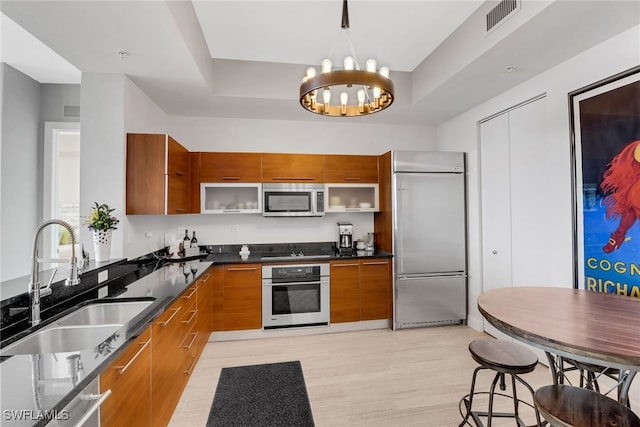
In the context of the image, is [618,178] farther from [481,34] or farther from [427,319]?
[427,319]

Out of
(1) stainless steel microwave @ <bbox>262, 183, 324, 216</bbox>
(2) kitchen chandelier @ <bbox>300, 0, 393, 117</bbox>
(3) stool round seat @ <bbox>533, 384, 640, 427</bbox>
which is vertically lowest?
(3) stool round seat @ <bbox>533, 384, 640, 427</bbox>

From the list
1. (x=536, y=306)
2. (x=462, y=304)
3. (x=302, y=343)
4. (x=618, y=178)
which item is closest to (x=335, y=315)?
(x=302, y=343)

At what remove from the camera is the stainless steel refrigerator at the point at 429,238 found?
12.0 ft

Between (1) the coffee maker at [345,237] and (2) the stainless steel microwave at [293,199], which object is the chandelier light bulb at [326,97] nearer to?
(2) the stainless steel microwave at [293,199]

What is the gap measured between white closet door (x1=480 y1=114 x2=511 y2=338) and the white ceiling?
1.51 ft

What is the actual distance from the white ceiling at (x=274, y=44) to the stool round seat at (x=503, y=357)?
2.10 meters

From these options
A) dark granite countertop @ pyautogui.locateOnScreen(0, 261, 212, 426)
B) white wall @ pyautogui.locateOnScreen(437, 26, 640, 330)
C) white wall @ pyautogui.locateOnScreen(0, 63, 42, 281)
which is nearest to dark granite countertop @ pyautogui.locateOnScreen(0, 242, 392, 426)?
dark granite countertop @ pyautogui.locateOnScreen(0, 261, 212, 426)

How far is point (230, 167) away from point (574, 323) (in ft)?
11.2

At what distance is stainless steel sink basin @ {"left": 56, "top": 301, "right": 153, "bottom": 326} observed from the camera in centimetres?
174

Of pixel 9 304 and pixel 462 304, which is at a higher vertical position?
pixel 9 304

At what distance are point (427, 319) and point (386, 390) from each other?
4.96ft

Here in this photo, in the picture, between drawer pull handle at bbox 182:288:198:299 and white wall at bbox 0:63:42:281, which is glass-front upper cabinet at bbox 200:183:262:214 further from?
white wall at bbox 0:63:42:281

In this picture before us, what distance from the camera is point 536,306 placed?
1.67m

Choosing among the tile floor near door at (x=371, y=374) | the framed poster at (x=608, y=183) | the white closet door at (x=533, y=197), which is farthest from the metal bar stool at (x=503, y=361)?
the white closet door at (x=533, y=197)
